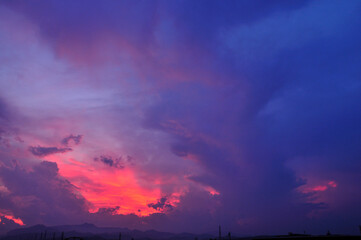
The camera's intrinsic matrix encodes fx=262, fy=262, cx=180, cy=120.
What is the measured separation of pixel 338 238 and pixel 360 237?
3.17m

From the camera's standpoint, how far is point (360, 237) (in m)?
42.2

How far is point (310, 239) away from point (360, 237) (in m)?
7.63

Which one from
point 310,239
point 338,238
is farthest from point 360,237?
point 310,239

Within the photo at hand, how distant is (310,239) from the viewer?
46.4 meters

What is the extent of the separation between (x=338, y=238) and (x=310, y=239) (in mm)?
4732

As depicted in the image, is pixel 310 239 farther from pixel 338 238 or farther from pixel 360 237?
pixel 360 237

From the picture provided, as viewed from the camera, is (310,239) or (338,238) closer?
(338,238)

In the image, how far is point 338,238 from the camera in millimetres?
43125

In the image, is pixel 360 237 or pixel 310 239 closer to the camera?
pixel 360 237
